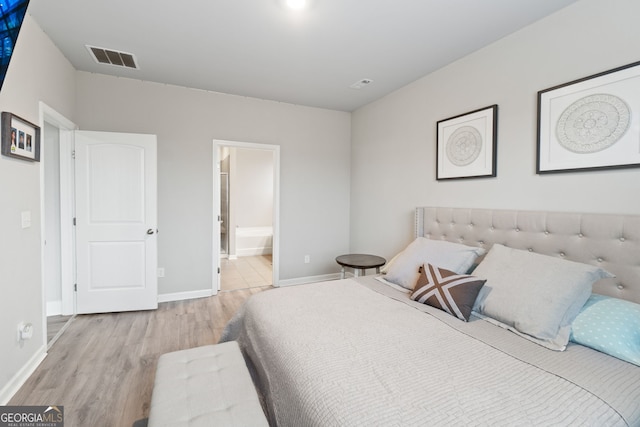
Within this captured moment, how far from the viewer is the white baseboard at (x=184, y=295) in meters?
3.52

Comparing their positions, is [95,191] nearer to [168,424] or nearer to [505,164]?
[168,424]

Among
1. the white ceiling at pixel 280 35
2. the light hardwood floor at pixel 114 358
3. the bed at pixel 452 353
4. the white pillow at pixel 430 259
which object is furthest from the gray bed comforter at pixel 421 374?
the white ceiling at pixel 280 35

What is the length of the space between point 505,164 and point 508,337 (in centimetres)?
141

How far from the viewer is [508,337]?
58.9 inches

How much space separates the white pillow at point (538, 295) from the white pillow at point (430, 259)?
315mm

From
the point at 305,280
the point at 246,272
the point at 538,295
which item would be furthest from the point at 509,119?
the point at 246,272

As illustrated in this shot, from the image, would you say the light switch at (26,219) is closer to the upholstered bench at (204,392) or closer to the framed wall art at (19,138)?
the framed wall art at (19,138)

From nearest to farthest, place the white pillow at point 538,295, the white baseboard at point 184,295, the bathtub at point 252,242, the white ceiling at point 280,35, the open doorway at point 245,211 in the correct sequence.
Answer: the white pillow at point 538,295 → the white ceiling at point 280,35 → the white baseboard at point 184,295 → the open doorway at point 245,211 → the bathtub at point 252,242

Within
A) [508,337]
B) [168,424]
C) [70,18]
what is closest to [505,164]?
[508,337]

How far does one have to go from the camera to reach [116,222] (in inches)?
124

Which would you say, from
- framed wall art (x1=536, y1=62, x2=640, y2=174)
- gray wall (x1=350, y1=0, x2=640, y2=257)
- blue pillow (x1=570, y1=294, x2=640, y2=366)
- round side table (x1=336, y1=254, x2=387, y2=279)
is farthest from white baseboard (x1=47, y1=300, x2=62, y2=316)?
framed wall art (x1=536, y1=62, x2=640, y2=174)

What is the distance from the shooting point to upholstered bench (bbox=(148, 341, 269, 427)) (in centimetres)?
110

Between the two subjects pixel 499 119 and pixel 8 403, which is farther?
pixel 499 119
